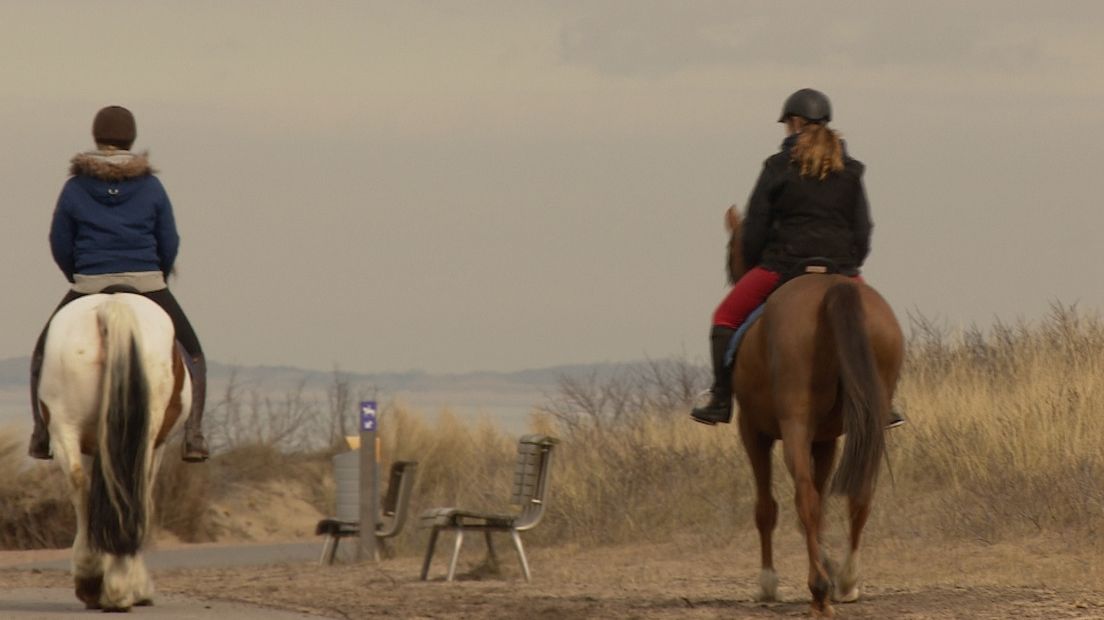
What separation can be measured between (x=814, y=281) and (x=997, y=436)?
7.80 metres

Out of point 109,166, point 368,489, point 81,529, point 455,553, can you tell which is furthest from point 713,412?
point 368,489

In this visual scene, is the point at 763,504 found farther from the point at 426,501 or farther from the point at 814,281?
the point at 426,501

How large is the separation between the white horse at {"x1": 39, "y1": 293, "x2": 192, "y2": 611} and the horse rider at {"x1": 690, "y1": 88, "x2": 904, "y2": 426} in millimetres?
3335

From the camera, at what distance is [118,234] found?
12000mm

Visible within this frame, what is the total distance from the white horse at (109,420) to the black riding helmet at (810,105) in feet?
12.7

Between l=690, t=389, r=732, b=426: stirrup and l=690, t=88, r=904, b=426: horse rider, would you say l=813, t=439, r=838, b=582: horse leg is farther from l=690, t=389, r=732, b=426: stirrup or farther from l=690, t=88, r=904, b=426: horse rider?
l=690, t=389, r=732, b=426: stirrup

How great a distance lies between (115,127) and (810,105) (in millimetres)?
4145

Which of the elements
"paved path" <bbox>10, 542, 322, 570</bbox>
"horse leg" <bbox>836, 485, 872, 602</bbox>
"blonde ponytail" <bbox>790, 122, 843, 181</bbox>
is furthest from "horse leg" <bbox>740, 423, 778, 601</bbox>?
"paved path" <bbox>10, 542, 322, 570</bbox>

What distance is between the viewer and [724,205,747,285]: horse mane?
12413 mm

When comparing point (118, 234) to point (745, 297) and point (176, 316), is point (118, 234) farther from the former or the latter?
point (745, 297)

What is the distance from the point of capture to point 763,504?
12.6 meters

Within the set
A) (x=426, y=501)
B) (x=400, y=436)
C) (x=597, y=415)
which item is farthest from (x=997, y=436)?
(x=400, y=436)

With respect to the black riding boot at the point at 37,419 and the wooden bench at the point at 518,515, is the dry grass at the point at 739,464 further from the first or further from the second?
the black riding boot at the point at 37,419

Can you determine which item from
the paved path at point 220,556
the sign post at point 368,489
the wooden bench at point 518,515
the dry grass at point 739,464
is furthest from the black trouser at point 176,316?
the paved path at point 220,556
